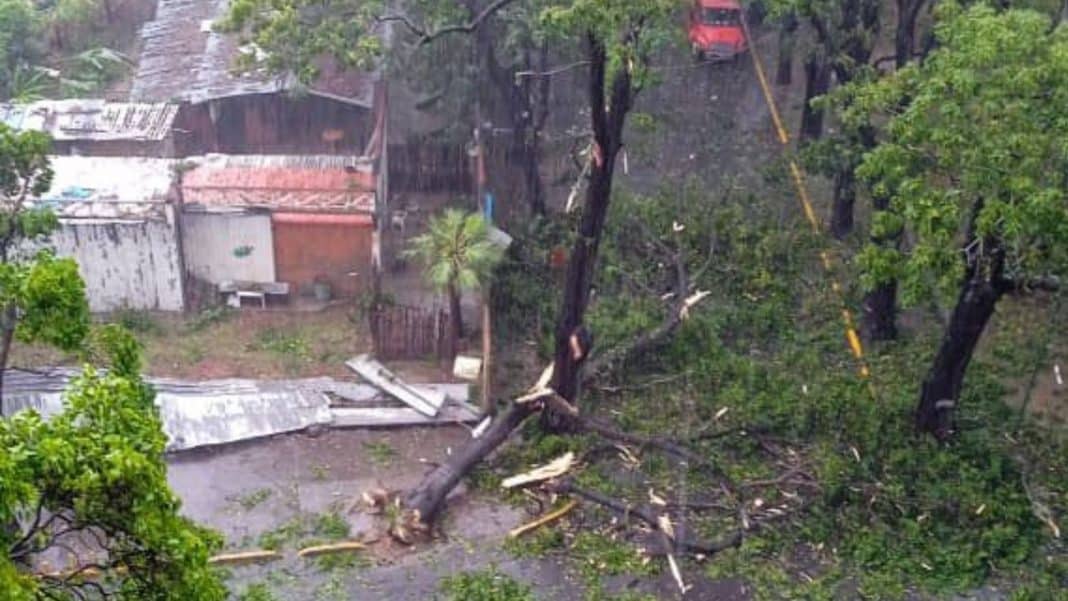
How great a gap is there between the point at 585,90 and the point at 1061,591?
15300mm

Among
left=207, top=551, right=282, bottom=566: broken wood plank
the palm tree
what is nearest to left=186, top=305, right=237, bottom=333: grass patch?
the palm tree

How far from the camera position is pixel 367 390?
56.6 ft

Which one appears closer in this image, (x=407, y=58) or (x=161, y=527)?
(x=161, y=527)

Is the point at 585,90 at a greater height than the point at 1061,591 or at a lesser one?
greater

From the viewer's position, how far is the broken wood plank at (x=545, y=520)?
14.6 metres

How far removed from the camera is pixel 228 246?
18.8m

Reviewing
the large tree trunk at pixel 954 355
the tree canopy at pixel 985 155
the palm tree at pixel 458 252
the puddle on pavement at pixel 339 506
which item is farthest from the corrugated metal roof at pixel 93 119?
the large tree trunk at pixel 954 355

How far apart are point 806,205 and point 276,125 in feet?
32.4

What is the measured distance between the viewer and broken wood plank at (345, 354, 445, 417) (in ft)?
55.5

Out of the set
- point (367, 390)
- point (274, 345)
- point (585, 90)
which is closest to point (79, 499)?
point (367, 390)

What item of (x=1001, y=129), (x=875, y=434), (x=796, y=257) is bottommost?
(x=875, y=434)

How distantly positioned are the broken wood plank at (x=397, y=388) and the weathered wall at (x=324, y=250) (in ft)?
6.12

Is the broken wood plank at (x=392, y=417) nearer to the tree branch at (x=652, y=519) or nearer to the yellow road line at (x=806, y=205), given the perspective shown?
the tree branch at (x=652, y=519)

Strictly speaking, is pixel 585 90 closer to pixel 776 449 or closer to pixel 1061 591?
pixel 776 449
